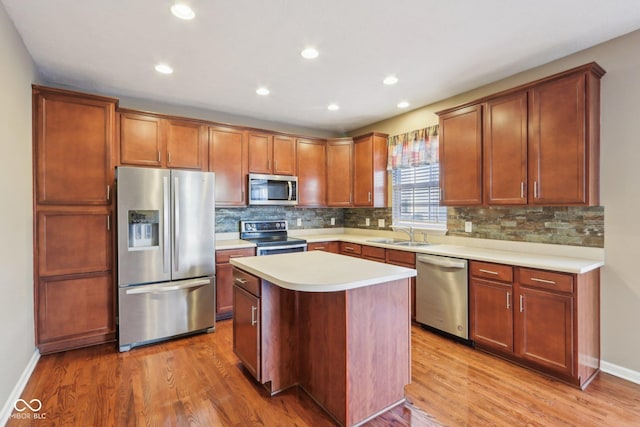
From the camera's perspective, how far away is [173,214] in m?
3.13

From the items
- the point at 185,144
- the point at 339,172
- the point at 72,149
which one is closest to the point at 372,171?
the point at 339,172

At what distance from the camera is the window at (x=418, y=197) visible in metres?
3.94

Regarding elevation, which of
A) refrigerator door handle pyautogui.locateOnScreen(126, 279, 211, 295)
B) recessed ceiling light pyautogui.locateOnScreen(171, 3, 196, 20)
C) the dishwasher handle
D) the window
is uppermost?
recessed ceiling light pyautogui.locateOnScreen(171, 3, 196, 20)

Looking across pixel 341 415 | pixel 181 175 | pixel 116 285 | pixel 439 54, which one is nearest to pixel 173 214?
pixel 181 175

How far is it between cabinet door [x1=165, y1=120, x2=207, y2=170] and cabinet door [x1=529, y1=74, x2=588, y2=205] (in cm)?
347

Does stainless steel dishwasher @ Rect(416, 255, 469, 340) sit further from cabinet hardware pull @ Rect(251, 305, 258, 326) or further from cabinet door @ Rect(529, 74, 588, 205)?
cabinet hardware pull @ Rect(251, 305, 258, 326)

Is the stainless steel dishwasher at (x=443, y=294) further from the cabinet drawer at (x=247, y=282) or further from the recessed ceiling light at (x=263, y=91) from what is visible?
the recessed ceiling light at (x=263, y=91)

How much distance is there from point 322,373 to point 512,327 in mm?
1702

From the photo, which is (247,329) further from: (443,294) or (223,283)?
(443,294)

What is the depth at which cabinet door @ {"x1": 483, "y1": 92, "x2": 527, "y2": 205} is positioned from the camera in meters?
2.75

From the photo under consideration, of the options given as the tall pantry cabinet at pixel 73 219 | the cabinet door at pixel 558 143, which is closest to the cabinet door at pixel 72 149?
the tall pantry cabinet at pixel 73 219

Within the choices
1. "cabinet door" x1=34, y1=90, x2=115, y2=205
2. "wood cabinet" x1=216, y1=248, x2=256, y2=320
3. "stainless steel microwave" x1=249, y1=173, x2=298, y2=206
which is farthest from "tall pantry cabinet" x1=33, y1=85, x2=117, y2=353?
"stainless steel microwave" x1=249, y1=173, x2=298, y2=206

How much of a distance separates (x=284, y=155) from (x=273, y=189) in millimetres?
532

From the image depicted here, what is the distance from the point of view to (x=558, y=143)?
2531 millimetres
